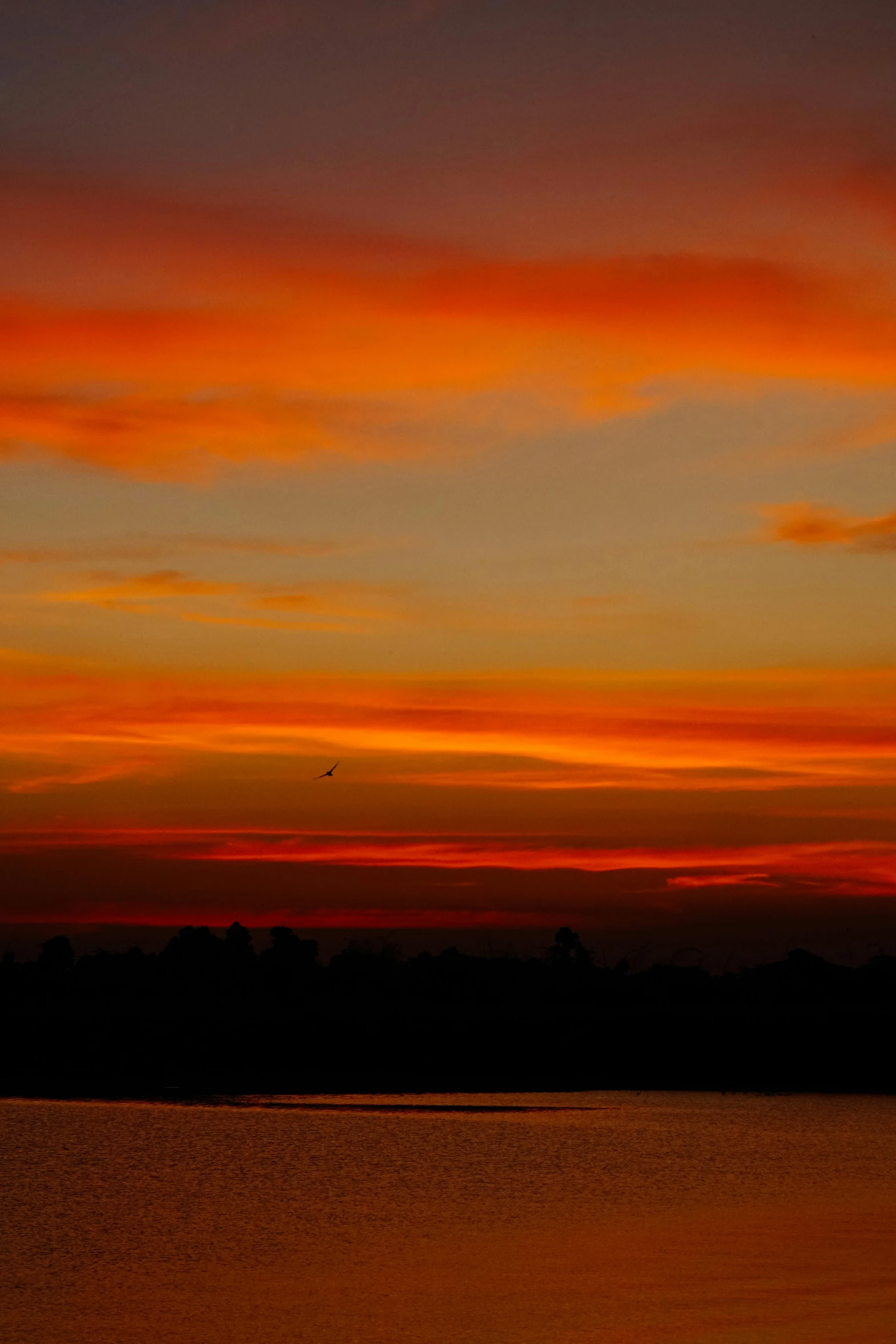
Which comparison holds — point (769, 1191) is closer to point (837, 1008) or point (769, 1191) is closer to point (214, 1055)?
point (214, 1055)

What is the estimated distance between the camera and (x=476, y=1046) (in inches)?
3910

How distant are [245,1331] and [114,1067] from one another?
63579 millimetres

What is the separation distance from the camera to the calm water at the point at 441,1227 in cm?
3106

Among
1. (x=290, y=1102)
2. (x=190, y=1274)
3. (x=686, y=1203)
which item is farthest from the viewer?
(x=290, y=1102)

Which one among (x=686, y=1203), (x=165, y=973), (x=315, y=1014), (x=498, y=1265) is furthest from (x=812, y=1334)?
(x=165, y=973)

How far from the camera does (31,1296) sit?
108 feet

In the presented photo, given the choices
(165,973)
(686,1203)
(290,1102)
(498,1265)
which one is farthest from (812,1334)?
(165,973)

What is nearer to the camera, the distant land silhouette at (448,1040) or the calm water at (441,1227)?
the calm water at (441,1227)

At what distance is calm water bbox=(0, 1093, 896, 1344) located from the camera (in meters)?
31.1

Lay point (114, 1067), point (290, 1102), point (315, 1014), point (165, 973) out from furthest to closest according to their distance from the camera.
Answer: point (165, 973) → point (315, 1014) → point (114, 1067) → point (290, 1102)

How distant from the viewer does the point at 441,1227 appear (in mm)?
43094

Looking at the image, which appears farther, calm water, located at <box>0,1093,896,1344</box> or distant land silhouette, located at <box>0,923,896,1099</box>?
distant land silhouette, located at <box>0,923,896,1099</box>

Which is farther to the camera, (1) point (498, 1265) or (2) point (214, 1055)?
(2) point (214, 1055)

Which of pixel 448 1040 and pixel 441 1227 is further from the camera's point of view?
pixel 448 1040
